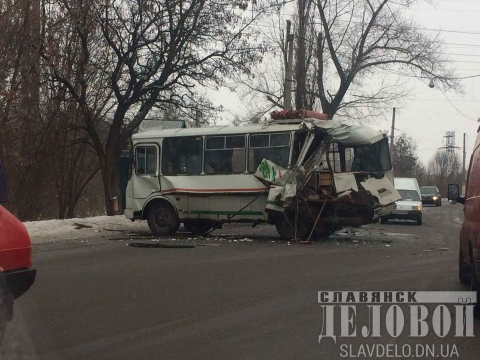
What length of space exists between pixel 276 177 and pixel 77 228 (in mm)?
6236

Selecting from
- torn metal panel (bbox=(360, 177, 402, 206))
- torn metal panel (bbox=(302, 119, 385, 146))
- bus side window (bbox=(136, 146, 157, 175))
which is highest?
torn metal panel (bbox=(302, 119, 385, 146))

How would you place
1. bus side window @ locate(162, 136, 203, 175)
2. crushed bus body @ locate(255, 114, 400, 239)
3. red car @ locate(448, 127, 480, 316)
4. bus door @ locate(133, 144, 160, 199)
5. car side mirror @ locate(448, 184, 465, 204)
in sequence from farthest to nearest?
bus door @ locate(133, 144, 160, 199)
bus side window @ locate(162, 136, 203, 175)
crushed bus body @ locate(255, 114, 400, 239)
car side mirror @ locate(448, 184, 465, 204)
red car @ locate(448, 127, 480, 316)

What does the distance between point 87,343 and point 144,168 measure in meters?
12.8

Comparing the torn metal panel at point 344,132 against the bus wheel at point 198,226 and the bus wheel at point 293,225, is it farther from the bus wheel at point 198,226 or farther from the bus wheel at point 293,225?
the bus wheel at point 198,226

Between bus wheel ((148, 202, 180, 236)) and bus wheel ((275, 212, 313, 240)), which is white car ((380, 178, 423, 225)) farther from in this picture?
bus wheel ((148, 202, 180, 236))

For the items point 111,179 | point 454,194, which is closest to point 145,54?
point 111,179

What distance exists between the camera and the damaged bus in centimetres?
1614

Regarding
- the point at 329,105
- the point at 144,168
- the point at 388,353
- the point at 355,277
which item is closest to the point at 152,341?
the point at 388,353

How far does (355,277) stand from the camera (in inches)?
402

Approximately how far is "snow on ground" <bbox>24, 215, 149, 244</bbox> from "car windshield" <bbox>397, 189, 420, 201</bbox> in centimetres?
1053

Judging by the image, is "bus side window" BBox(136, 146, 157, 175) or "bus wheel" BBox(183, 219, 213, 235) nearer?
"bus side window" BBox(136, 146, 157, 175)

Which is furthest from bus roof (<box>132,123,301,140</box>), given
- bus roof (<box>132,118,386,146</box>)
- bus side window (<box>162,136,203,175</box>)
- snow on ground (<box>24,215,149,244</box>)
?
snow on ground (<box>24,215,149,244</box>)

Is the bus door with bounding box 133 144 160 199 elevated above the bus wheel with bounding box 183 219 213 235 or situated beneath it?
elevated above

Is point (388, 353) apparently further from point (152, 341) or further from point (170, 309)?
point (170, 309)
